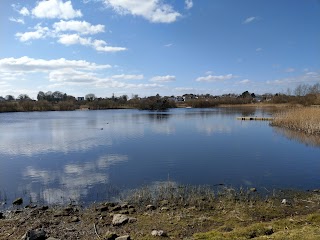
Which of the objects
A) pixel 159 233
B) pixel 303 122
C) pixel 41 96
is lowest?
pixel 159 233

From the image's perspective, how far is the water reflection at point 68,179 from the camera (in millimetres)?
11330

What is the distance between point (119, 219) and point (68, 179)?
6.03m

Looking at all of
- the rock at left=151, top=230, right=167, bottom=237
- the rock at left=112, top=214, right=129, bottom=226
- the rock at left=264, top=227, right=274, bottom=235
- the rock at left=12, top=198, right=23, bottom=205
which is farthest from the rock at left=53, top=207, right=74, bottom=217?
the rock at left=264, top=227, right=274, bottom=235

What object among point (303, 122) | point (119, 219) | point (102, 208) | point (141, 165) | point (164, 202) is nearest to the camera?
point (119, 219)

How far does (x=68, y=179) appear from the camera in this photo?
1373 centimetres

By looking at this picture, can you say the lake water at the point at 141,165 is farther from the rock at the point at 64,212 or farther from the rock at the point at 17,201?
the rock at the point at 64,212

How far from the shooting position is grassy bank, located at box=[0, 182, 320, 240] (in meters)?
7.14

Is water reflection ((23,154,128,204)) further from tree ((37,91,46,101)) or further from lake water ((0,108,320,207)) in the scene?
tree ((37,91,46,101))

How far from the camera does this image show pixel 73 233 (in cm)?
772

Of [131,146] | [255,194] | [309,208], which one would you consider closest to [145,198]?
[255,194]

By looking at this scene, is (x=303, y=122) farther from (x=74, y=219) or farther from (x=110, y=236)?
(x=110, y=236)

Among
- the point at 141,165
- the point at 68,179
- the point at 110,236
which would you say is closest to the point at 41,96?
the point at 141,165

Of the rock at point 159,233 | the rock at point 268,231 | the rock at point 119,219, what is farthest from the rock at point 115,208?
the rock at point 268,231

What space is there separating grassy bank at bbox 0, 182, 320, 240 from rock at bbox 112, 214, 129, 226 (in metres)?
0.07
